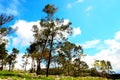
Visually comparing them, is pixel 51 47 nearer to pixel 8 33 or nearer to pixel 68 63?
pixel 8 33

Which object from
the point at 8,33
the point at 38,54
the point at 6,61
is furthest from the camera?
the point at 6,61

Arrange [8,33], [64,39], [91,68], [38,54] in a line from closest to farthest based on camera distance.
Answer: [64,39] → [8,33] → [38,54] → [91,68]

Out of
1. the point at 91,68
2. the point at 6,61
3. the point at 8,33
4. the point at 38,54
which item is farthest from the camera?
the point at 91,68

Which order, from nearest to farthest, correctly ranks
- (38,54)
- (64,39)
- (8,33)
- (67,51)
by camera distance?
(64,39), (8,33), (38,54), (67,51)

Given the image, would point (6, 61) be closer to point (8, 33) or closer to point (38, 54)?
point (38, 54)

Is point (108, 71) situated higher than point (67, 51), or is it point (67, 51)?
point (67, 51)

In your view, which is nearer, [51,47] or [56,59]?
[51,47]

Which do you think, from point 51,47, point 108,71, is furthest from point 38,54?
point 108,71

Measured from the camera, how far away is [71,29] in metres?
53.7

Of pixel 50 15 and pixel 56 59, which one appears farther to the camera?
pixel 56 59

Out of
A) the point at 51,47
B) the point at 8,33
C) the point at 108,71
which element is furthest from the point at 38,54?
the point at 108,71

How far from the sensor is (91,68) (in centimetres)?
12575

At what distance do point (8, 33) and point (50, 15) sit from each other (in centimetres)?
1122

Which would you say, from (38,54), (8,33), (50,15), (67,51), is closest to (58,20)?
(50,15)
